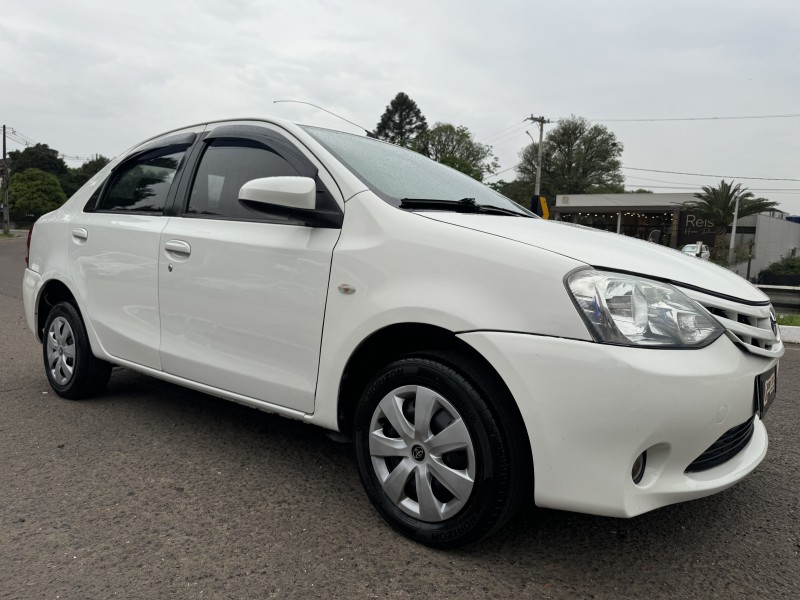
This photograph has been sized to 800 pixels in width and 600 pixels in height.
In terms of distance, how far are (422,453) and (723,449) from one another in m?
1.04

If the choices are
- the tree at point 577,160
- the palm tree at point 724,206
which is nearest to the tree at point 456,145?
the tree at point 577,160

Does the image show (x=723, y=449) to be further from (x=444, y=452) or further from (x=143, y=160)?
(x=143, y=160)

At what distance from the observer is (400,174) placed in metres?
2.82

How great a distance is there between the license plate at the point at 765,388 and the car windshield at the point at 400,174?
1.30 metres

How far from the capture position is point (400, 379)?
221 cm

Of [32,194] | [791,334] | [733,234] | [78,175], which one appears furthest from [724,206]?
[78,175]

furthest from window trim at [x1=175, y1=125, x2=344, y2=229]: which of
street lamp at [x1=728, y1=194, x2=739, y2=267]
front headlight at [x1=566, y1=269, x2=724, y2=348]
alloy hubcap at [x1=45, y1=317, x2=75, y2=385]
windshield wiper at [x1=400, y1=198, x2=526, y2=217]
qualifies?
street lamp at [x1=728, y1=194, x2=739, y2=267]

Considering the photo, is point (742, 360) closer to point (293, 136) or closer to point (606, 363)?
point (606, 363)

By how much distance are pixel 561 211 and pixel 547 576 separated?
46.9 metres

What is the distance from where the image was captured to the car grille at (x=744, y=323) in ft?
6.69

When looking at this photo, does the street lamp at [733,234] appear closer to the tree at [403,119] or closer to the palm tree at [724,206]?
the palm tree at [724,206]

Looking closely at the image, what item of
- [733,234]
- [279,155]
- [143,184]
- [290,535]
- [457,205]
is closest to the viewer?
[290,535]

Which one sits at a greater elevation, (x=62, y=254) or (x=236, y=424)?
(x=62, y=254)

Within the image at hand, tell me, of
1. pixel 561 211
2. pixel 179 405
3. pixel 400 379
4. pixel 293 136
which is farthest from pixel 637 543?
pixel 561 211
